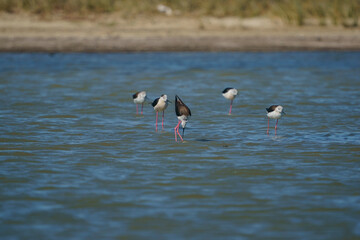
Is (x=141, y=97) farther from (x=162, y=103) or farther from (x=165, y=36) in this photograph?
(x=165, y=36)

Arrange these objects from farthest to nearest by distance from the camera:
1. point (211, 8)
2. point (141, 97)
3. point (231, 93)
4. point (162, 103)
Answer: point (211, 8) → point (231, 93) → point (141, 97) → point (162, 103)

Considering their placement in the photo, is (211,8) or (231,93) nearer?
(231,93)

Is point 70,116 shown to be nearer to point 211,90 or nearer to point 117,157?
point 117,157

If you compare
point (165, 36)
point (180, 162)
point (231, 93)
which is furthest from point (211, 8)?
point (180, 162)

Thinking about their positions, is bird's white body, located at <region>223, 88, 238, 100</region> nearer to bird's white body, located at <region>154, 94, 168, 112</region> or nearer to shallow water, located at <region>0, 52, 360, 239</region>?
shallow water, located at <region>0, 52, 360, 239</region>

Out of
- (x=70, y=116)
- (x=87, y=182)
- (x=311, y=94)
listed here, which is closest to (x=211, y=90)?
(x=311, y=94)

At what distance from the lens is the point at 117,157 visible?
1146cm

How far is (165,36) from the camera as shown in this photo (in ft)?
92.7

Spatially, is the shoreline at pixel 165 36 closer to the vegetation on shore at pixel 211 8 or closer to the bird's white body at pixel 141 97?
the vegetation on shore at pixel 211 8

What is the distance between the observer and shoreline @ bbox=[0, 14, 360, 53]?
2775 cm

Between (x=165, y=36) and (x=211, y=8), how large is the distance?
456cm

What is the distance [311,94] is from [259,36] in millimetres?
9956

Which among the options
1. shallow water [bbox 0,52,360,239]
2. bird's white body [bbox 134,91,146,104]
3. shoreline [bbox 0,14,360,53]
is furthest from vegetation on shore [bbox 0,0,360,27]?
bird's white body [bbox 134,91,146,104]

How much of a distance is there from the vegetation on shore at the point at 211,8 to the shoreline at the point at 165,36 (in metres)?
0.85
